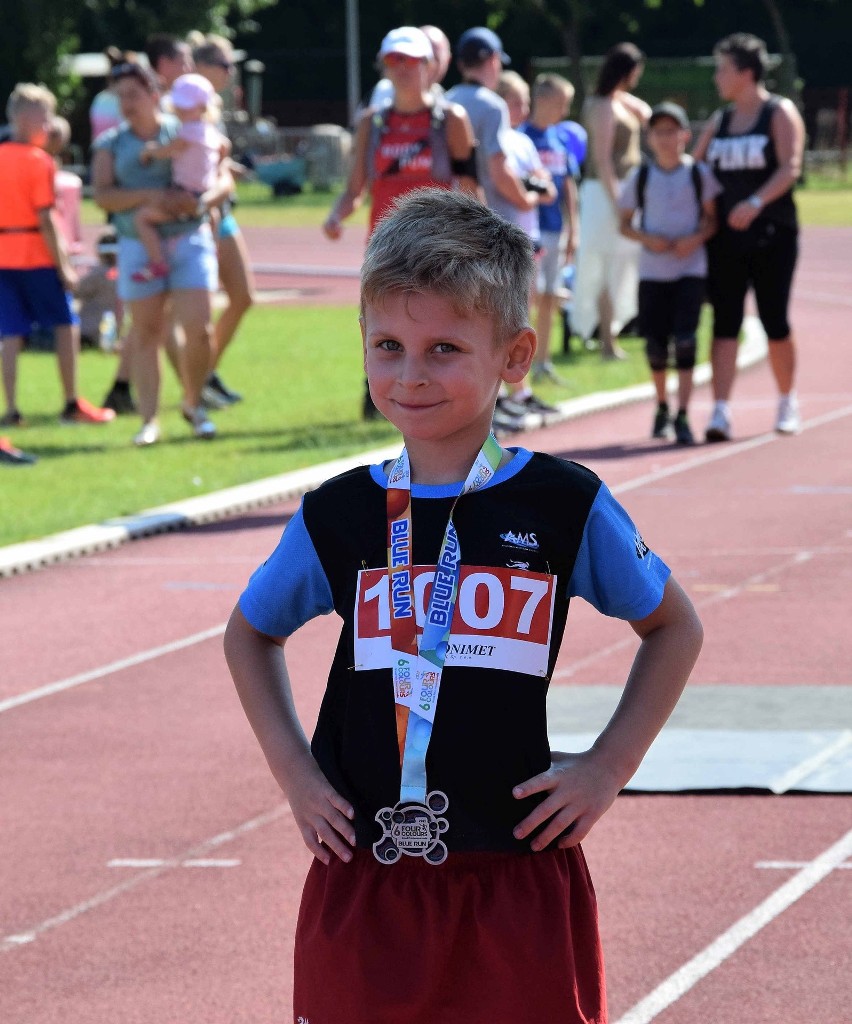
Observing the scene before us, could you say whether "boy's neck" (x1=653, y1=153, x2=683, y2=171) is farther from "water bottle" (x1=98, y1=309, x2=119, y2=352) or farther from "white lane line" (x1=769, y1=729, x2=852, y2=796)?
"water bottle" (x1=98, y1=309, x2=119, y2=352)

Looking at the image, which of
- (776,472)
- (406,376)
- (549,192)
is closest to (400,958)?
(406,376)

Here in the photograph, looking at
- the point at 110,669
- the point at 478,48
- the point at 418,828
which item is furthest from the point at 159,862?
the point at 478,48

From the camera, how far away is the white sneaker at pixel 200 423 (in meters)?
12.3

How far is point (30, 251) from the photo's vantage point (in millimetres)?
13055

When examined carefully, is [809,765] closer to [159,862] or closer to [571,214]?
[159,862]

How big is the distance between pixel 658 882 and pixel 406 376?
8.43 ft

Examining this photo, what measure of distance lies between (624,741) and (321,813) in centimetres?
43

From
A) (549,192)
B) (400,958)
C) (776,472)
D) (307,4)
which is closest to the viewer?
(400,958)

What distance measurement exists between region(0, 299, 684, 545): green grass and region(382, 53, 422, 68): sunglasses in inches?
88.5

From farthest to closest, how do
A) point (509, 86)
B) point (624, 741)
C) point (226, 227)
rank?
point (509, 86)
point (226, 227)
point (624, 741)

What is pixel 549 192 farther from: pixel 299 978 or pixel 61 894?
pixel 299 978

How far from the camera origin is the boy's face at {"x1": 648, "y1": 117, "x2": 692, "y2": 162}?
11.7 meters

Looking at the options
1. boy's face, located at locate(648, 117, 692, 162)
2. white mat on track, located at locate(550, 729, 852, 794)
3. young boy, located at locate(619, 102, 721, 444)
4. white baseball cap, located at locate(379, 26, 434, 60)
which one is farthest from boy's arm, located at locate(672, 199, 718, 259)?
white mat on track, located at locate(550, 729, 852, 794)

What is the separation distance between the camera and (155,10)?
5897 centimetres
